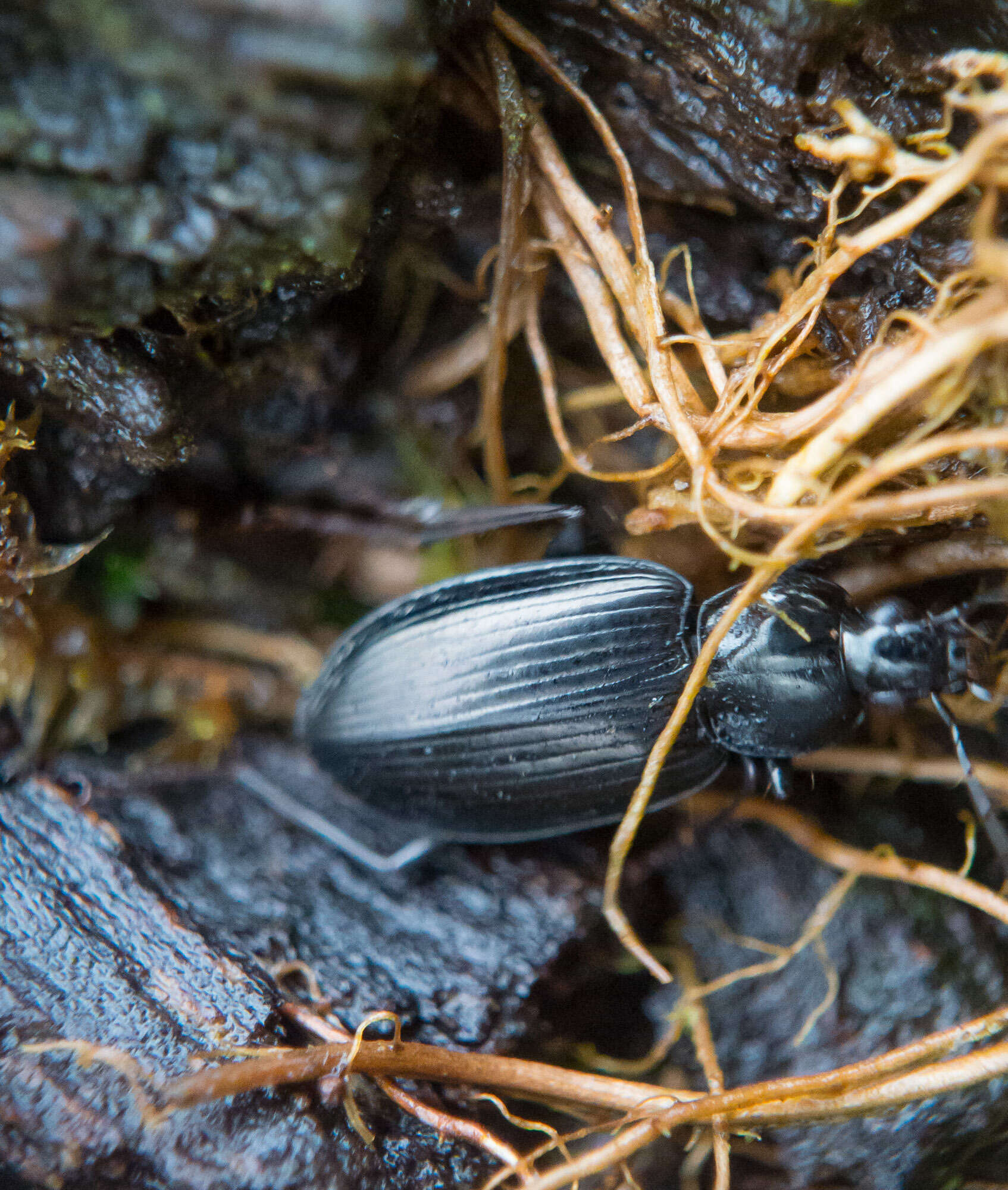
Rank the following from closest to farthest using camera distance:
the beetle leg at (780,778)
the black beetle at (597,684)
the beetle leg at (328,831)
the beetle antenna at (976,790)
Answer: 1. the beetle antenna at (976,790)
2. the black beetle at (597,684)
3. the beetle leg at (780,778)
4. the beetle leg at (328,831)

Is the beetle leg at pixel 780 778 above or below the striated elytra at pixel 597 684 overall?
below

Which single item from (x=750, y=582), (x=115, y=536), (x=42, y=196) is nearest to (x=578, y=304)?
(x=750, y=582)

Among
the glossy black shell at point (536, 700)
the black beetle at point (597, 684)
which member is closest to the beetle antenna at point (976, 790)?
the black beetle at point (597, 684)

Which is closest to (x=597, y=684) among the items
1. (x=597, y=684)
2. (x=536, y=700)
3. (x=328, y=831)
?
(x=597, y=684)

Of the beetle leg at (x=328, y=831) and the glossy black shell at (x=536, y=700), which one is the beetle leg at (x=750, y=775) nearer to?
the glossy black shell at (x=536, y=700)

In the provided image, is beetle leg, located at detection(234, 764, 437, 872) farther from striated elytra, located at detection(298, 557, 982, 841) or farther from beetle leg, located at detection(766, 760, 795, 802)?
beetle leg, located at detection(766, 760, 795, 802)

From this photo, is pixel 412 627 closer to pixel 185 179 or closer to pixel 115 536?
pixel 115 536
